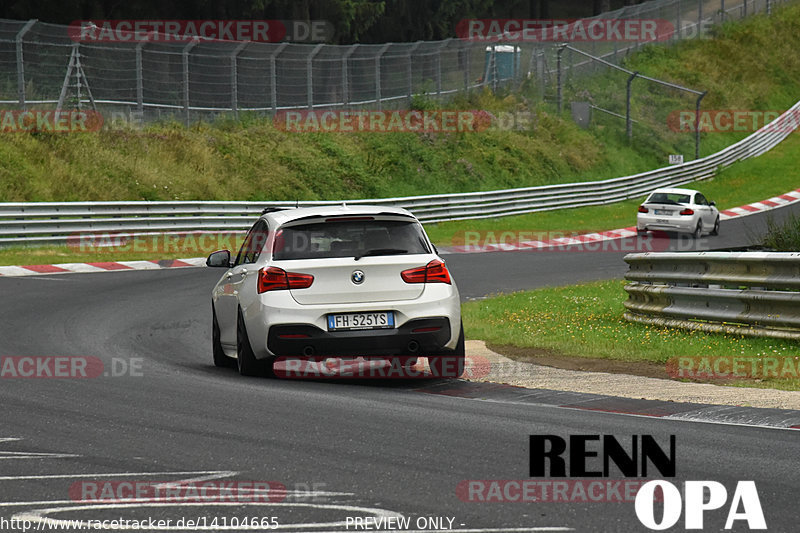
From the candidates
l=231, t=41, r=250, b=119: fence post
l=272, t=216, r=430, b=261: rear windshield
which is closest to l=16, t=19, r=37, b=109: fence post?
l=231, t=41, r=250, b=119: fence post

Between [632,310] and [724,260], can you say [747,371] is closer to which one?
[724,260]

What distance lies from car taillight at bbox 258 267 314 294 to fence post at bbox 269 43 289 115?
89.5 ft

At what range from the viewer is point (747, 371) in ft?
35.8

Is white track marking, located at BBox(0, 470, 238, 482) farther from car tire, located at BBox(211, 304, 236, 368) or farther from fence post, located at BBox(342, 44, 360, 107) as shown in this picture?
fence post, located at BBox(342, 44, 360, 107)

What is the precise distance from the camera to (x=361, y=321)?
10336mm

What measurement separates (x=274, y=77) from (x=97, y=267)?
15.0 metres

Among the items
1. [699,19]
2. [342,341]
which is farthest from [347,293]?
[699,19]

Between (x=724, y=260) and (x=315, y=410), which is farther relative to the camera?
(x=724, y=260)

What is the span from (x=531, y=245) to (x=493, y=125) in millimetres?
16577

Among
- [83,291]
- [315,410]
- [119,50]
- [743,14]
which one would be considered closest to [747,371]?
[315,410]

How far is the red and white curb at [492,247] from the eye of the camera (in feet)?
74.6

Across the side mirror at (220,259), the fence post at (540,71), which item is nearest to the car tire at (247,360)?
the side mirror at (220,259)

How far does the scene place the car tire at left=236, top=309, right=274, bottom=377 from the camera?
35.4ft

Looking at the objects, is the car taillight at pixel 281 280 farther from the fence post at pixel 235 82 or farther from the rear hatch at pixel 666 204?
the fence post at pixel 235 82
